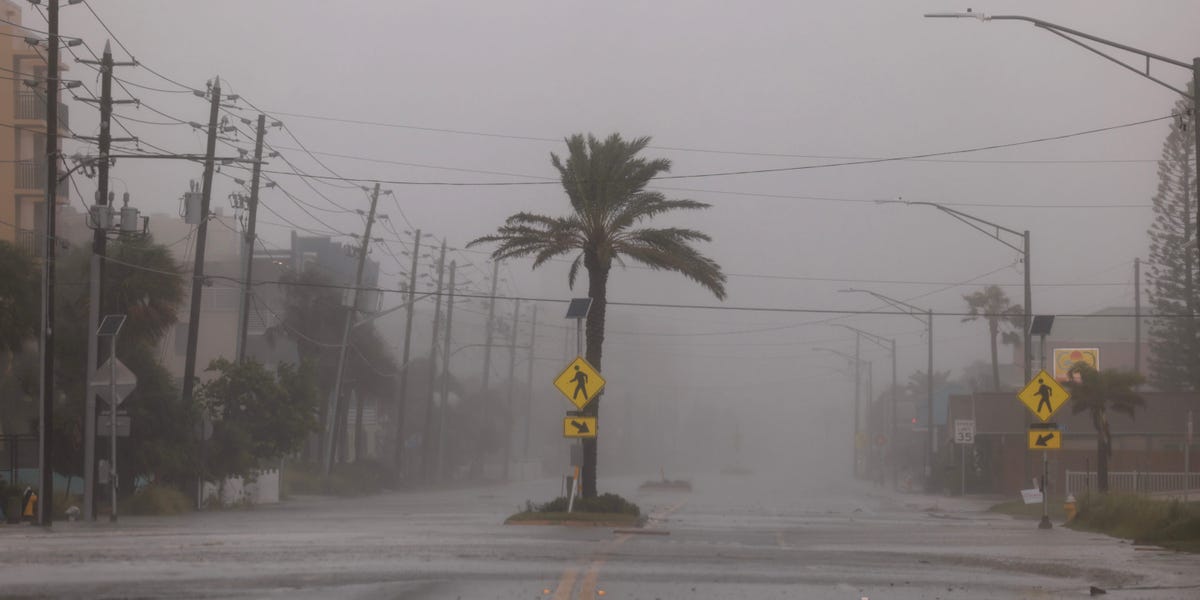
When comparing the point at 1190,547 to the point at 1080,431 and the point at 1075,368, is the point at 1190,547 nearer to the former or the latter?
the point at 1075,368

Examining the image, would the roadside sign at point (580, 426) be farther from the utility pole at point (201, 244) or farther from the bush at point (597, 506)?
the utility pole at point (201, 244)

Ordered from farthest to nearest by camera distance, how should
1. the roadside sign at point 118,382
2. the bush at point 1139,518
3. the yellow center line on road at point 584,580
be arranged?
the roadside sign at point 118,382, the bush at point 1139,518, the yellow center line on road at point 584,580

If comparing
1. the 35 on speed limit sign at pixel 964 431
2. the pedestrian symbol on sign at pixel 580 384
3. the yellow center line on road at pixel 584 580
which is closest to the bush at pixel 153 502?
the pedestrian symbol on sign at pixel 580 384

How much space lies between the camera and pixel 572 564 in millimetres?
18266

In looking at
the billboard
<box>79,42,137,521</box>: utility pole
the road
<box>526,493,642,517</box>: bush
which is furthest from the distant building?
the billboard

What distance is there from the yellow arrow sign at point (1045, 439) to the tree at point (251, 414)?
27046mm

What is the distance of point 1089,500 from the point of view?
35.9m

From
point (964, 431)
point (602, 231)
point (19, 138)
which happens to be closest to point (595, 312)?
point (602, 231)

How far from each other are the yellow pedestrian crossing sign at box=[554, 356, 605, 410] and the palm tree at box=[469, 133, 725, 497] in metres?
2.77

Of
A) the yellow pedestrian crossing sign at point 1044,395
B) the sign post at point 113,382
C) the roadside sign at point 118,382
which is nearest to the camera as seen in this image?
the yellow pedestrian crossing sign at point 1044,395

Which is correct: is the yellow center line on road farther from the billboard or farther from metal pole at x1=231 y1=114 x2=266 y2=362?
the billboard

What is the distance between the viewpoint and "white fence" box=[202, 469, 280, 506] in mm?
51531

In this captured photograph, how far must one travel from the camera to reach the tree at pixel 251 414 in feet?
163

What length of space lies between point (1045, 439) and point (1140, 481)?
85.6 feet
